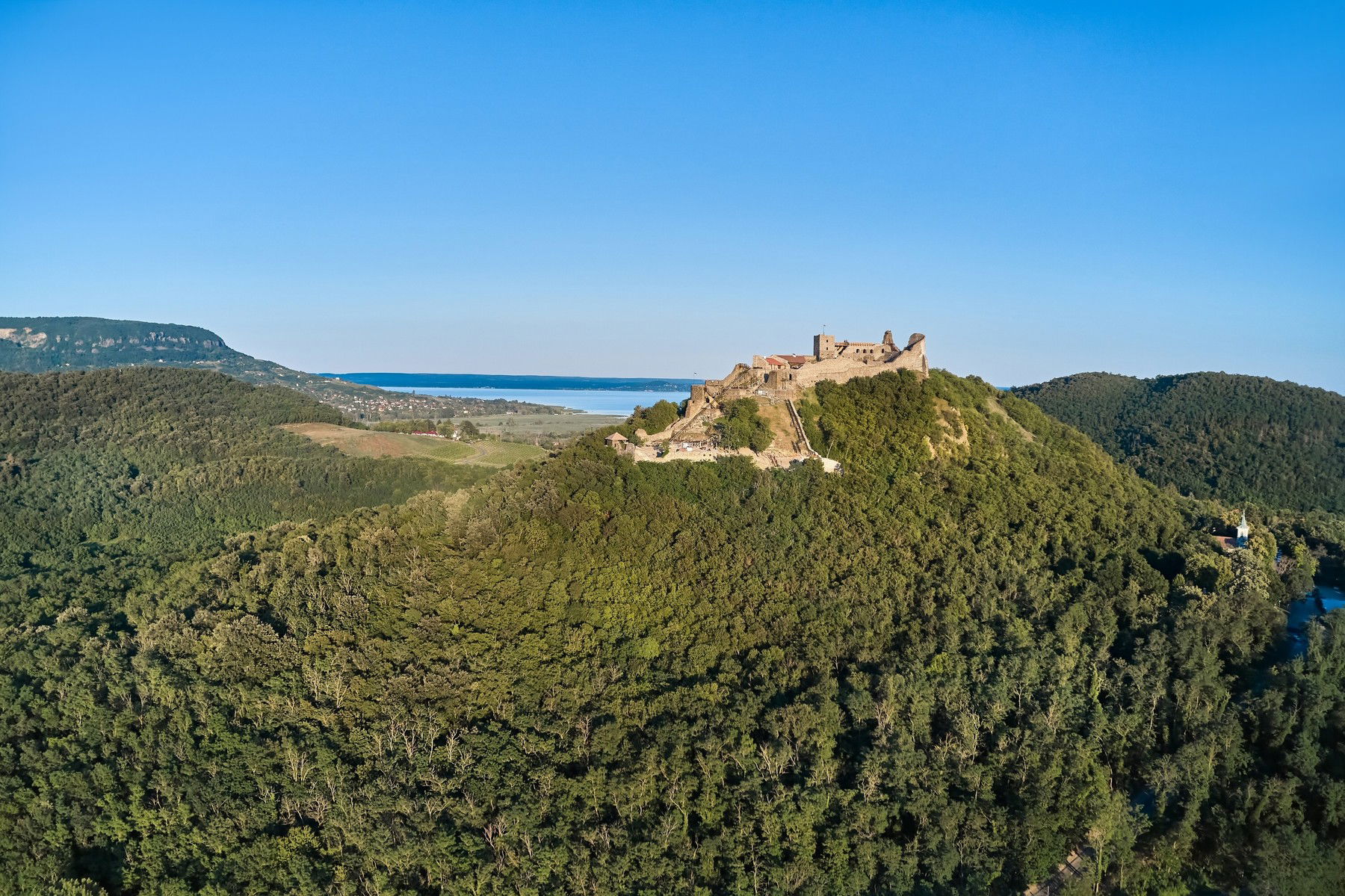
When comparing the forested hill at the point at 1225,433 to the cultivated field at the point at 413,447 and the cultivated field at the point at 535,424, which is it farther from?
the cultivated field at the point at 413,447

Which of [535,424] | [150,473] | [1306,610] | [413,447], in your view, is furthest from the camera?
[535,424]

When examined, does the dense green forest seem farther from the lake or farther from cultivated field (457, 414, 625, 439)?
cultivated field (457, 414, 625, 439)

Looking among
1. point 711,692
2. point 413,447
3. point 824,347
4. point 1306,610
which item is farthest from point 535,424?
point 1306,610

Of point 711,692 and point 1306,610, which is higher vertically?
point 1306,610

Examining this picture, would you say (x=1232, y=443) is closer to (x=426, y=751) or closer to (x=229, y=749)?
(x=426, y=751)

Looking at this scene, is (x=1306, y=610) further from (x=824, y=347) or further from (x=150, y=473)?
(x=150, y=473)

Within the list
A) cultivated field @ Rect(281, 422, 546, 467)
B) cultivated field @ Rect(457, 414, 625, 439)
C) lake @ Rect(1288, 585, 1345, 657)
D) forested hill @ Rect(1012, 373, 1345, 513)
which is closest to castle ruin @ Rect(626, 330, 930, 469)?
lake @ Rect(1288, 585, 1345, 657)
